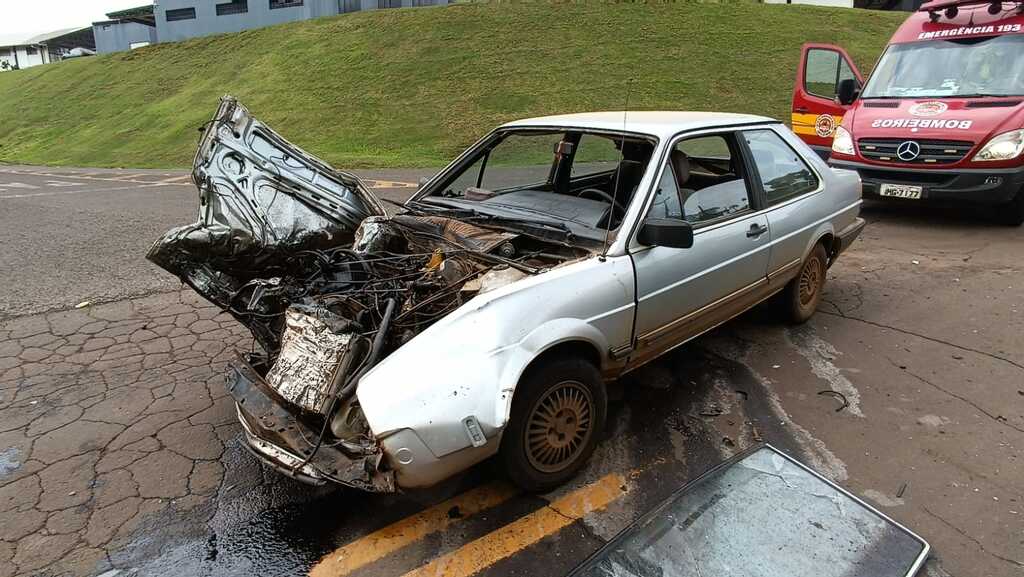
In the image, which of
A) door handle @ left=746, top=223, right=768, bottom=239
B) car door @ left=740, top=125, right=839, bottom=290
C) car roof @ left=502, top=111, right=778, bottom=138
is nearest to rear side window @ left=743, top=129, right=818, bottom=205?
car door @ left=740, top=125, right=839, bottom=290

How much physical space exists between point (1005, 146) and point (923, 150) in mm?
700

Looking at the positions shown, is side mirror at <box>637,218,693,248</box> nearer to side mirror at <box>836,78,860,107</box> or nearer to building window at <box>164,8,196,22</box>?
side mirror at <box>836,78,860,107</box>

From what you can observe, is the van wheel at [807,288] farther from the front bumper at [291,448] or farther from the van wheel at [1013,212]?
the van wheel at [1013,212]

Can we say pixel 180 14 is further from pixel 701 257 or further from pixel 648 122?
pixel 701 257

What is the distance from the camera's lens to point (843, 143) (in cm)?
731

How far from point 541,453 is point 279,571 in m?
1.13

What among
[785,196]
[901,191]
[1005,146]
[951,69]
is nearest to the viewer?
[785,196]

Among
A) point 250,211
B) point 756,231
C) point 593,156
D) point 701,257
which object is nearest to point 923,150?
point 593,156

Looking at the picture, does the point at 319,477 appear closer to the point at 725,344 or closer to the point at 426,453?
the point at 426,453

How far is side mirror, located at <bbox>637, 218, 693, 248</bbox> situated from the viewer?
2869 millimetres

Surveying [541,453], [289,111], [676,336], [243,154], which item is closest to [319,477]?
[541,453]

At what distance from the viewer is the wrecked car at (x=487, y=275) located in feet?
7.79

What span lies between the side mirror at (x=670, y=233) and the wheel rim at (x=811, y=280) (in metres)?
1.97

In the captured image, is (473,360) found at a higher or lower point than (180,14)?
lower
